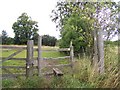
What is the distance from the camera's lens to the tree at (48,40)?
22.1 ft

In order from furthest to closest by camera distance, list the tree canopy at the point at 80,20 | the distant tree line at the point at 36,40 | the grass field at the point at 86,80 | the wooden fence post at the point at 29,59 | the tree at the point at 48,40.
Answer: the tree at the point at 48,40, the tree canopy at the point at 80,20, the wooden fence post at the point at 29,59, the distant tree line at the point at 36,40, the grass field at the point at 86,80

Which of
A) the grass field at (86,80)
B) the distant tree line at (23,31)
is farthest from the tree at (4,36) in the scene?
the grass field at (86,80)

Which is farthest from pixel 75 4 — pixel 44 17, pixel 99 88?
pixel 99 88

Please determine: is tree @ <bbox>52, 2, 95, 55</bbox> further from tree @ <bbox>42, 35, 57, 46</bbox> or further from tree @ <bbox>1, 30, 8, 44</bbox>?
tree @ <bbox>1, 30, 8, 44</bbox>

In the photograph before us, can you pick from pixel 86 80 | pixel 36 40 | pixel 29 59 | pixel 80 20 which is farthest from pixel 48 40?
pixel 86 80

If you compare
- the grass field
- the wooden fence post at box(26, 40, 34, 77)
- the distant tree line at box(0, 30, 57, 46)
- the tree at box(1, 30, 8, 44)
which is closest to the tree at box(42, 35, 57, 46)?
the distant tree line at box(0, 30, 57, 46)

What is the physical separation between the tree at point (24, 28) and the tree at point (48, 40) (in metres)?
0.52

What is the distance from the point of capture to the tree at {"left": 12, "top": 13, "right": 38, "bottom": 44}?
18.5ft

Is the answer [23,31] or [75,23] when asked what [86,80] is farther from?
[75,23]

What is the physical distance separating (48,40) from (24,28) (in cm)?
170

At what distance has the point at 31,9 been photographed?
231 inches

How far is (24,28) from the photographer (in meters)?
5.59

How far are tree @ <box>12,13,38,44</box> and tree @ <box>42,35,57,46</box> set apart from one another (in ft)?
1.69

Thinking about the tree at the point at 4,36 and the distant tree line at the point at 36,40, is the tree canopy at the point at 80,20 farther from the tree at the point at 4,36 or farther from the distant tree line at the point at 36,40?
the tree at the point at 4,36
